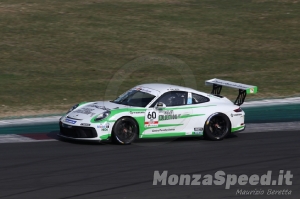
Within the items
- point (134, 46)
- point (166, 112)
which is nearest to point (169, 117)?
point (166, 112)

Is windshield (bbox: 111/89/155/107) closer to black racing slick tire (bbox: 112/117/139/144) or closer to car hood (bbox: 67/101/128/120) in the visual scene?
car hood (bbox: 67/101/128/120)

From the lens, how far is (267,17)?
31.6 m

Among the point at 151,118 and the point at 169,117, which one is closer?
the point at 151,118

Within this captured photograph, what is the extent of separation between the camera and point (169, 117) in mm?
12633

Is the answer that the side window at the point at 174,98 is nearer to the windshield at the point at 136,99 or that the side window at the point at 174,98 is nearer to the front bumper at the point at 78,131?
the windshield at the point at 136,99

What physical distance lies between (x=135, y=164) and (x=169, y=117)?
2.11 metres

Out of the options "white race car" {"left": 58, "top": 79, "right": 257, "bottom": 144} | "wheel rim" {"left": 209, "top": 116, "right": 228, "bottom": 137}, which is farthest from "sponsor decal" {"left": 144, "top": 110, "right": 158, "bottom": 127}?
"wheel rim" {"left": 209, "top": 116, "right": 228, "bottom": 137}

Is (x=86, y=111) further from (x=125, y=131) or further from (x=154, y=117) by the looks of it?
(x=154, y=117)

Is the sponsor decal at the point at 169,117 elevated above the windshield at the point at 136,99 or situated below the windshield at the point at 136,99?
below

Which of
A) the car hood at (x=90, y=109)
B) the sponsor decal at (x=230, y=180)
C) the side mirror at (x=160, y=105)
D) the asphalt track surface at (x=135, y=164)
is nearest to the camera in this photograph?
the asphalt track surface at (x=135, y=164)

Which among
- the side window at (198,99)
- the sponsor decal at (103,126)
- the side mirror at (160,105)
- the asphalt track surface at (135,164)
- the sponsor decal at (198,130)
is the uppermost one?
the side window at (198,99)

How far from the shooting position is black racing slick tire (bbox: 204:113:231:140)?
1297cm

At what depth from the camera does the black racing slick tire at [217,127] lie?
13.0 meters

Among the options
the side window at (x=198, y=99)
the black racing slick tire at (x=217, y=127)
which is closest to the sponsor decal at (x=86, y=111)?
the side window at (x=198, y=99)
